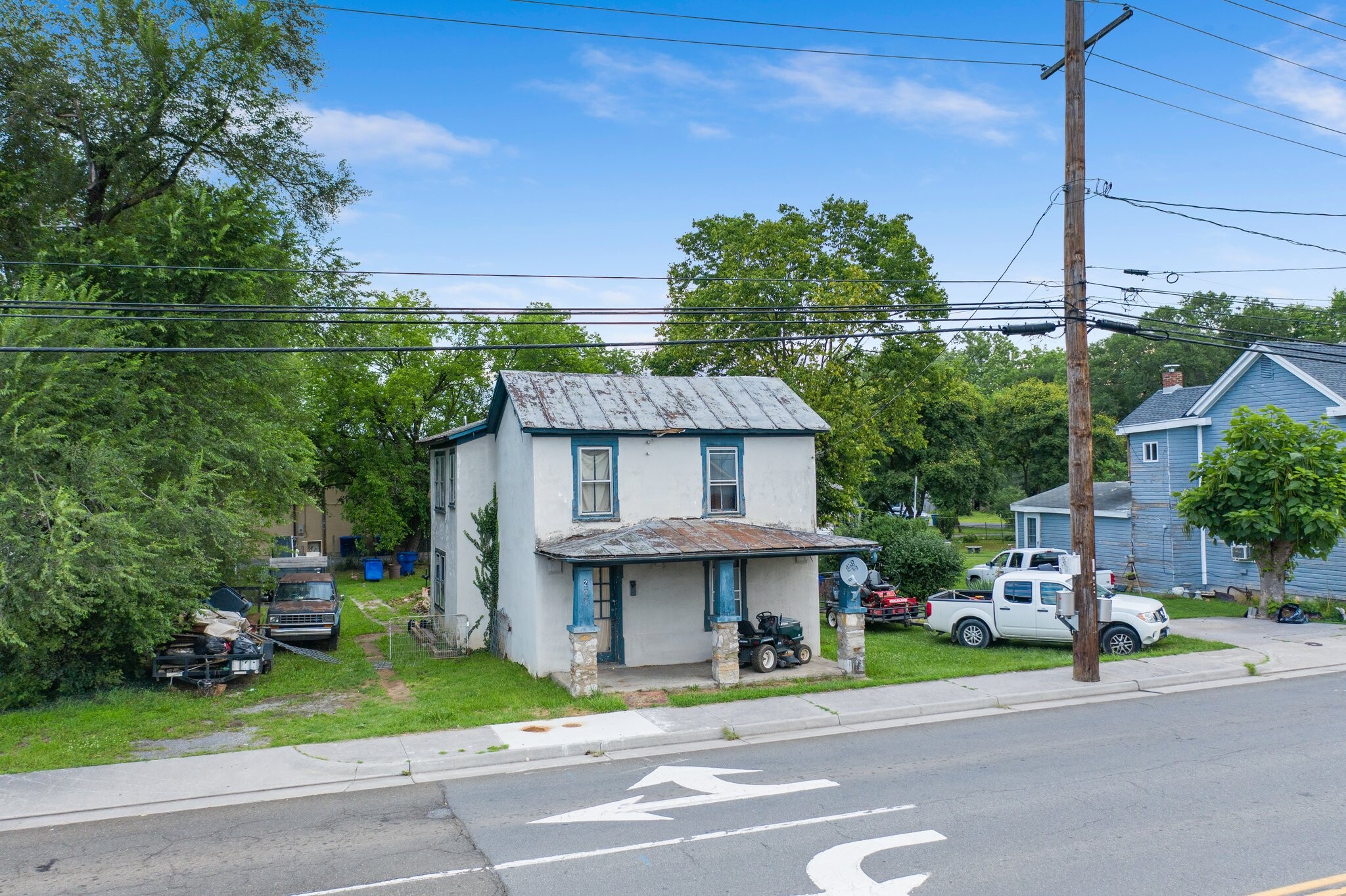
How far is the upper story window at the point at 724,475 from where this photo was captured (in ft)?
59.4

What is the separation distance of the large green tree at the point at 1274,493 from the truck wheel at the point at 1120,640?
6.44 m

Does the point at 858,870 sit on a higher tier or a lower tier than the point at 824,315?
lower

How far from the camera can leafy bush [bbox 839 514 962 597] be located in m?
25.0

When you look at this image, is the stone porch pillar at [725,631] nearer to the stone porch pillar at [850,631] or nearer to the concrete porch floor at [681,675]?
the concrete porch floor at [681,675]

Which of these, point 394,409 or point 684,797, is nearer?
point 684,797

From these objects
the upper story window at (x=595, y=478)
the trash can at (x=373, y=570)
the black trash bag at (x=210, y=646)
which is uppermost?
the upper story window at (x=595, y=478)

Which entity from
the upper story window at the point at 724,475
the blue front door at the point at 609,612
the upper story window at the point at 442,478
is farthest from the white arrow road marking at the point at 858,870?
the upper story window at the point at 442,478

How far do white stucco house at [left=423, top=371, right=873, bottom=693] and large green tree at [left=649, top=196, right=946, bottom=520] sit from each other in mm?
5947

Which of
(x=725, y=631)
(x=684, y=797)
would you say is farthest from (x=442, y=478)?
(x=684, y=797)

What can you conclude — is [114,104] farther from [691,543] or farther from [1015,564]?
[1015,564]

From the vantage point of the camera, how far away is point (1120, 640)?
61.5 ft

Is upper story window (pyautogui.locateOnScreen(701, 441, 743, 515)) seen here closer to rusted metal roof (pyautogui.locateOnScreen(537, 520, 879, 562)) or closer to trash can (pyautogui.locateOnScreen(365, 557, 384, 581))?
rusted metal roof (pyautogui.locateOnScreen(537, 520, 879, 562))

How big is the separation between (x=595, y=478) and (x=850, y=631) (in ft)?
18.5

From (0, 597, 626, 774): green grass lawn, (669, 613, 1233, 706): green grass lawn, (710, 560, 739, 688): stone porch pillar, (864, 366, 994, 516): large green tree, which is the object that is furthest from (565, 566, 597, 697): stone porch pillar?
(864, 366, 994, 516): large green tree
